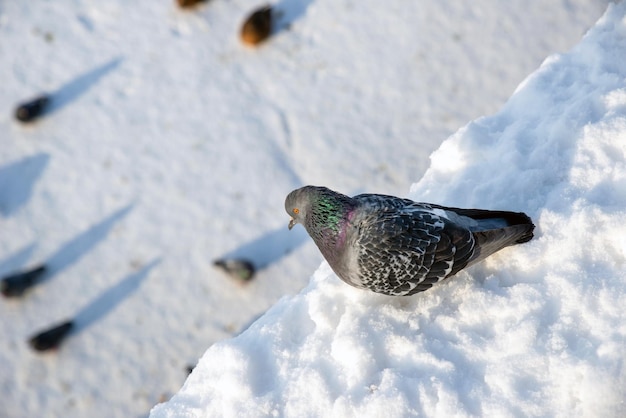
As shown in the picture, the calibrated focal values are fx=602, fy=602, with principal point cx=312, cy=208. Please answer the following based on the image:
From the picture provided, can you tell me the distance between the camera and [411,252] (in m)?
3.39

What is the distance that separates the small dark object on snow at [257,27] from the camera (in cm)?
802

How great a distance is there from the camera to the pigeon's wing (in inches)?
133

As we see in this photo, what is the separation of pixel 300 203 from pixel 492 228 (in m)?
1.22

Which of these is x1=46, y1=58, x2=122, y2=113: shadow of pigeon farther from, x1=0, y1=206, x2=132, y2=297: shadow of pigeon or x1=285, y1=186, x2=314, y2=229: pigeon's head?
x1=285, y1=186, x2=314, y2=229: pigeon's head

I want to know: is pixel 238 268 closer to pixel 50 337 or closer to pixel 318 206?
pixel 50 337

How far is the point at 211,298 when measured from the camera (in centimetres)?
695

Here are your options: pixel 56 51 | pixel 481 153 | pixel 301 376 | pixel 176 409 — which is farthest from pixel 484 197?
pixel 56 51

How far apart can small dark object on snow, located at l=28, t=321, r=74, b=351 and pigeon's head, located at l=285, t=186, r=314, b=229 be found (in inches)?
162

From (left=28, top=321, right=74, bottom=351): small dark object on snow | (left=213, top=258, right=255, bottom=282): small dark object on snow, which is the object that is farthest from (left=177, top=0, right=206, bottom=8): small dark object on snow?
(left=28, top=321, right=74, bottom=351): small dark object on snow

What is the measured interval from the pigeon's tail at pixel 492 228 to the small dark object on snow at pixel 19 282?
5.51 m

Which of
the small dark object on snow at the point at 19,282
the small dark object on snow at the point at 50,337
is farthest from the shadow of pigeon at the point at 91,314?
the small dark object on snow at the point at 19,282

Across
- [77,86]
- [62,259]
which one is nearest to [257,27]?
[77,86]

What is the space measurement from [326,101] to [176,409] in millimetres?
4937

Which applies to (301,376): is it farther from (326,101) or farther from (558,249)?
(326,101)
